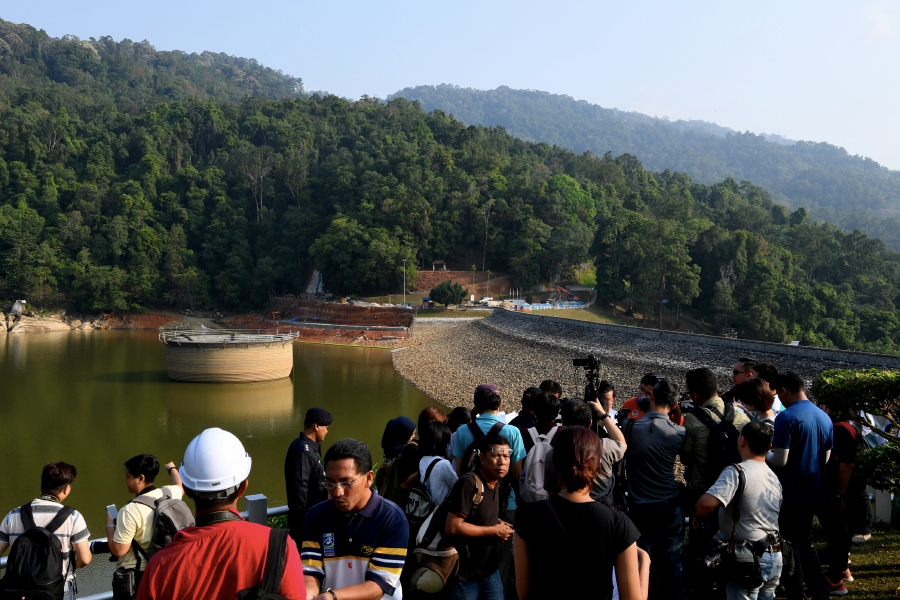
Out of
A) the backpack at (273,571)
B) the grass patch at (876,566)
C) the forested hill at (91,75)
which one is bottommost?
the grass patch at (876,566)

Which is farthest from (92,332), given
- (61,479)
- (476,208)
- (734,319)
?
(61,479)

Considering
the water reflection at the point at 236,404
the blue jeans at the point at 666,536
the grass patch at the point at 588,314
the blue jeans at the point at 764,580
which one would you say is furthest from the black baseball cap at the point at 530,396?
the grass patch at the point at 588,314

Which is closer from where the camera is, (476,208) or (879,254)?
(879,254)

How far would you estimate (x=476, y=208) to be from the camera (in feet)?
187

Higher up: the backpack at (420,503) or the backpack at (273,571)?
the backpack at (273,571)

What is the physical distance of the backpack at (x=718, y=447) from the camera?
3951 millimetres

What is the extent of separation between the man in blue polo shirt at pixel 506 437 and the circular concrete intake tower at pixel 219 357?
80.5 ft

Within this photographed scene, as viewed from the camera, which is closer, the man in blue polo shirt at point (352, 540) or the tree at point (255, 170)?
the man in blue polo shirt at point (352, 540)

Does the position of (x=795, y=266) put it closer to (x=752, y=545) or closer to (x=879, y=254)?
(x=879, y=254)

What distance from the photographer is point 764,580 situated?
3.31 metres

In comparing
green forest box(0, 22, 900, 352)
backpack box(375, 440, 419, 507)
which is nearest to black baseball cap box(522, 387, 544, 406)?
backpack box(375, 440, 419, 507)

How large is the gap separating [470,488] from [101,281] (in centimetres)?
5567

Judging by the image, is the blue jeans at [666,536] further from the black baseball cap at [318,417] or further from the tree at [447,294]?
the tree at [447,294]

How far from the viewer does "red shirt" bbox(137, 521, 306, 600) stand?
181 centimetres
